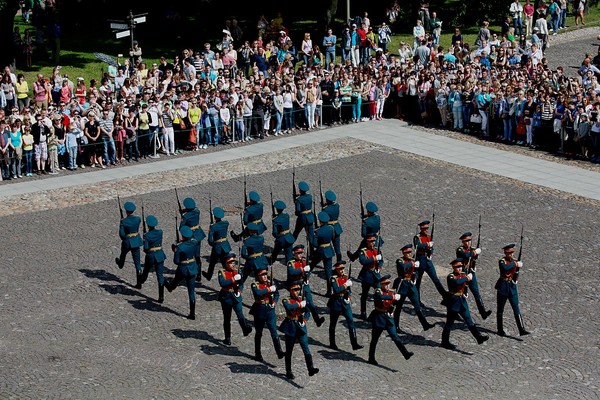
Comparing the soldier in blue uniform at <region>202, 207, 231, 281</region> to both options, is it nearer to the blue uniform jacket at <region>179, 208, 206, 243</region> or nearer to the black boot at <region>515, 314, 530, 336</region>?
the blue uniform jacket at <region>179, 208, 206, 243</region>

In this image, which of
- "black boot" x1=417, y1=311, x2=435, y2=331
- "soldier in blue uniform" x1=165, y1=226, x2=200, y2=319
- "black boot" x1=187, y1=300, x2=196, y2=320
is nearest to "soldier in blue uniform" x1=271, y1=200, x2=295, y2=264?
"soldier in blue uniform" x1=165, y1=226, x2=200, y2=319

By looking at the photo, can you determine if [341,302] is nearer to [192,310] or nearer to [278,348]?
[278,348]

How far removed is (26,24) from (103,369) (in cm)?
2913

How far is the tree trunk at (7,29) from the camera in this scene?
36656 mm

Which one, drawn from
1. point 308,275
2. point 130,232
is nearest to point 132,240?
point 130,232

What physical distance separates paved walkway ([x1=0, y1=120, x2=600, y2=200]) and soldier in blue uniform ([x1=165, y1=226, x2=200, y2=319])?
27.6 ft

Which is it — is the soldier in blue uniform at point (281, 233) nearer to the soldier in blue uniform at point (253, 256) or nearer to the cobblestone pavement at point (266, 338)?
the cobblestone pavement at point (266, 338)

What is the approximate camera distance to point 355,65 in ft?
132

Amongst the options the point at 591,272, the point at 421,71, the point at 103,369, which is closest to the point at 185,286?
the point at 103,369

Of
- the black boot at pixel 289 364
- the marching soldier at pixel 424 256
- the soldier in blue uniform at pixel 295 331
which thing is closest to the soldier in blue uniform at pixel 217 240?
the marching soldier at pixel 424 256

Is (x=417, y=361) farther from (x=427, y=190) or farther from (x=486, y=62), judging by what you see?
(x=486, y=62)

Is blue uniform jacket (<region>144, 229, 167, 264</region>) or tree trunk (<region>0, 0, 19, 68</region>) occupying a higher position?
tree trunk (<region>0, 0, 19, 68</region>)

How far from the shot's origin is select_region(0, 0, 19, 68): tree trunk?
36.7m

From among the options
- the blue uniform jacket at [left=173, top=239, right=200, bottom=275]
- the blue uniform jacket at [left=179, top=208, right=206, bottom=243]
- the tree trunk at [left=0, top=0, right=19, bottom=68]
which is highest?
the tree trunk at [left=0, top=0, right=19, bottom=68]
